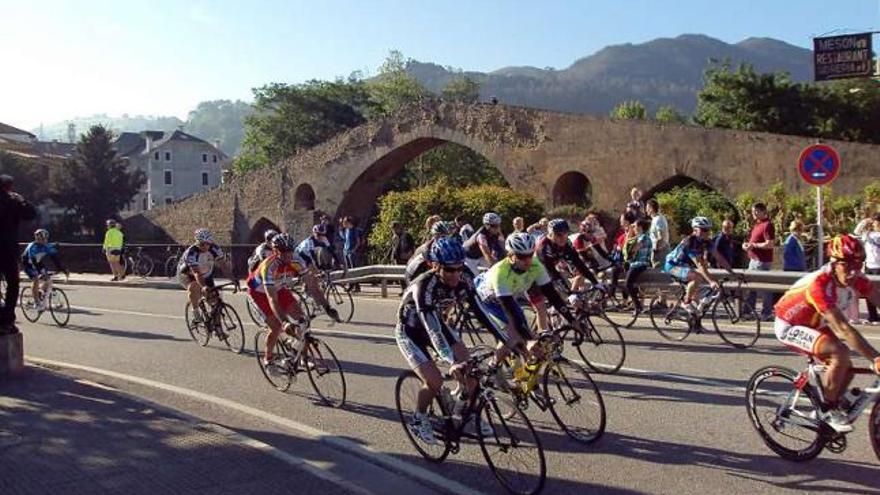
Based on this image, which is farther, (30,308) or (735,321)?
(30,308)

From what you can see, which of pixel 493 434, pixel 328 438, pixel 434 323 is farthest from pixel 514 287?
pixel 328 438

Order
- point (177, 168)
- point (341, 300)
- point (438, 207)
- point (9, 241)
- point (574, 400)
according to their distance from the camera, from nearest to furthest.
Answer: point (574, 400), point (9, 241), point (341, 300), point (438, 207), point (177, 168)

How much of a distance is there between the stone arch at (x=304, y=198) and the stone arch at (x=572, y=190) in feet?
50.5

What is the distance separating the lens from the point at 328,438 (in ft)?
25.3

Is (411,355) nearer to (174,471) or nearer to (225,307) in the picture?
(174,471)

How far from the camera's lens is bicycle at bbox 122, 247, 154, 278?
2905cm

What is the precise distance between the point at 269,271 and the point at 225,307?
10.7ft

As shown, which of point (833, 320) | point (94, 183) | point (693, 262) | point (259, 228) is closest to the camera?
point (833, 320)

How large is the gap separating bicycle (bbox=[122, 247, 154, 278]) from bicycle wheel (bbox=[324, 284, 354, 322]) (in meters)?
14.2

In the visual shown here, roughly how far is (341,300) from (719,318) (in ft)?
24.5

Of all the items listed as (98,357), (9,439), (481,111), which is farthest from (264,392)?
(481,111)

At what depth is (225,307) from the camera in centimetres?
1298

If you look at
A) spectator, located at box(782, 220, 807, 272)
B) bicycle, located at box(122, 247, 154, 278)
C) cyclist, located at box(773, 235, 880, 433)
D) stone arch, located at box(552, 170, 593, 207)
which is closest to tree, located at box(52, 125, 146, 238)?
bicycle, located at box(122, 247, 154, 278)

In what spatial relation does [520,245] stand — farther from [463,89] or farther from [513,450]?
[463,89]
